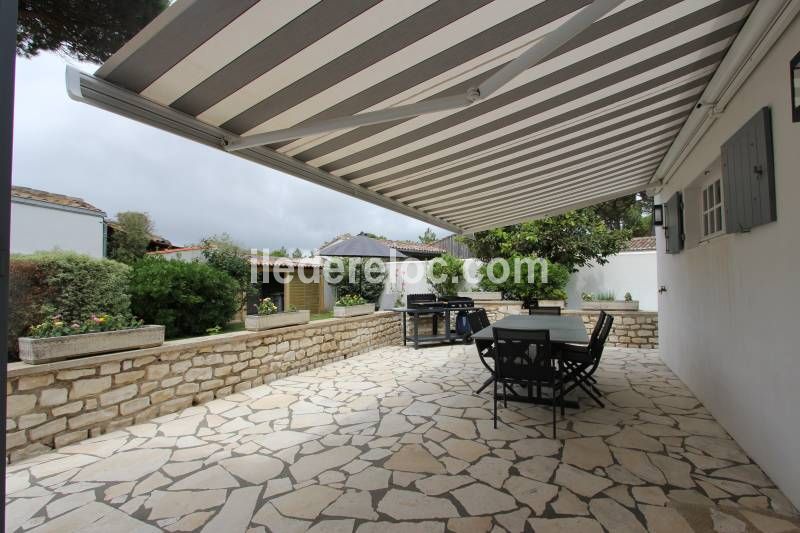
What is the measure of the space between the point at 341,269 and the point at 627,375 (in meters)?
10.7

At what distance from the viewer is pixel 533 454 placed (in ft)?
12.0

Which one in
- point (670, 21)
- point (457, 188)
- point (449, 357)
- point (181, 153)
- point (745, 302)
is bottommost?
point (449, 357)

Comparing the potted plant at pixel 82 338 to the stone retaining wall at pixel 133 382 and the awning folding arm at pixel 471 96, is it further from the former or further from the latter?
the awning folding arm at pixel 471 96

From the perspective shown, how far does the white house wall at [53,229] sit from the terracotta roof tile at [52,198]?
0.21m

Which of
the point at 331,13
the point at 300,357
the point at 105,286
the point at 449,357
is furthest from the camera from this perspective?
the point at 449,357

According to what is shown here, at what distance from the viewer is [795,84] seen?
7.99 feet

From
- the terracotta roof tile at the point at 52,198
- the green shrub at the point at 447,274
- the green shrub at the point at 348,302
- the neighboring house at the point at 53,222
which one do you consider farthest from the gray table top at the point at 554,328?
the terracotta roof tile at the point at 52,198

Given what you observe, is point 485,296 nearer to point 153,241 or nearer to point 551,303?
point 551,303

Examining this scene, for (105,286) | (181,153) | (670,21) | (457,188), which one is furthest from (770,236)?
(181,153)

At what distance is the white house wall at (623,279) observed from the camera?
1173 cm

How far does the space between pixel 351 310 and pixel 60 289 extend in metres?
5.24

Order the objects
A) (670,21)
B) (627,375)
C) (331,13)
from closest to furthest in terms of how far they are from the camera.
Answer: (331,13) → (670,21) → (627,375)

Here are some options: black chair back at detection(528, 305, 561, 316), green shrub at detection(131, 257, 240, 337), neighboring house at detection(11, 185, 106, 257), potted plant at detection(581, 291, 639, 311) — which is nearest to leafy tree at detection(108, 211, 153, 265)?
neighboring house at detection(11, 185, 106, 257)

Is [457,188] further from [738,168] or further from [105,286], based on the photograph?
[105,286]
